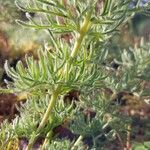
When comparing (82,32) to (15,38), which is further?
(15,38)

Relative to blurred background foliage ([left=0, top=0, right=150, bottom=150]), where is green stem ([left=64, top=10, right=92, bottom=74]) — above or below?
below

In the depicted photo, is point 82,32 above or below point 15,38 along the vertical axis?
below

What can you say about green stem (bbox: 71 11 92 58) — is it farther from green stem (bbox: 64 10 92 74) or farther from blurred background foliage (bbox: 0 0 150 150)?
blurred background foliage (bbox: 0 0 150 150)

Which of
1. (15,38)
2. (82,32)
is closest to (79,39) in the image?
(82,32)

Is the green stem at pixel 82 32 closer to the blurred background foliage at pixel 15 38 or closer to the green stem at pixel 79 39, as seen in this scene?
the green stem at pixel 79 39

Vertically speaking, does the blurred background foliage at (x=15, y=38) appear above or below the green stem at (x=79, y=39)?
above

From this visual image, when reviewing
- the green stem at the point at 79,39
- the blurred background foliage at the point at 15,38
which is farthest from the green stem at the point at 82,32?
the blurred background foliage at the point at 15,38

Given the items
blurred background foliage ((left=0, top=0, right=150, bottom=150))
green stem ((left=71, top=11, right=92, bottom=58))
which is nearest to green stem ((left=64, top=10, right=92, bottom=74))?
green stem ((left=71, top=11, right=92, bottom=58))

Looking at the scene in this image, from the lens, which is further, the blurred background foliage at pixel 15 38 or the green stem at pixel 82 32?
the blurred background foliage at pixel 15 38

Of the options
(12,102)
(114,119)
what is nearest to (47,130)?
(114,119)

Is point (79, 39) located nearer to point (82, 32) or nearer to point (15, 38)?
point (82, 32)

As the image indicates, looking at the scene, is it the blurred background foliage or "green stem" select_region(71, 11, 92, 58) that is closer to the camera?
"green stem" select_region(71, 11, 92, 58)

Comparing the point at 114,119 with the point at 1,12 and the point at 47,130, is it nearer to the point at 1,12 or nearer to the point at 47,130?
the point at 47,130
